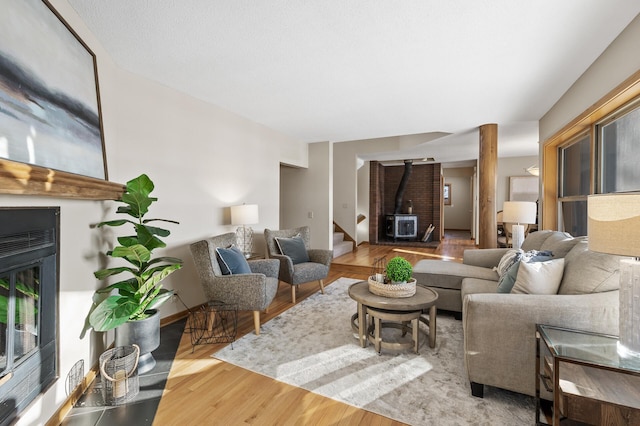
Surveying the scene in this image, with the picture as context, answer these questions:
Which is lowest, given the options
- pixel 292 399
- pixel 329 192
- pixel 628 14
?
pixel 292 399

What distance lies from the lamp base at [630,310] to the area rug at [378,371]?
2.14 feet

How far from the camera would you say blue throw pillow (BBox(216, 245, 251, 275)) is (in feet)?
9.17

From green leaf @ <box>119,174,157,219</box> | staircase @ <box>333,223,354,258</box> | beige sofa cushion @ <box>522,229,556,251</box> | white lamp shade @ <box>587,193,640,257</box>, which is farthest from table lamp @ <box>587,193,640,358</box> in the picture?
staircase @ <box>333,223,354,258</box>

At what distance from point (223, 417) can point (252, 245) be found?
8.67ft

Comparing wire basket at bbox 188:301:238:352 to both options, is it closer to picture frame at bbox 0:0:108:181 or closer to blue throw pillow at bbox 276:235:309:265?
blue throw pillow at bbox 276:235:309:265

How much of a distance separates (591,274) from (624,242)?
2.04ft

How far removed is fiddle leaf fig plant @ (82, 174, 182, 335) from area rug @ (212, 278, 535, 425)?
0.76 m

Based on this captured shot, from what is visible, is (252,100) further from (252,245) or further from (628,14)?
(628,14)

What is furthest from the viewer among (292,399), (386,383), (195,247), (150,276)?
(195,247)

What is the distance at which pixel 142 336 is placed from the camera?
207 cm

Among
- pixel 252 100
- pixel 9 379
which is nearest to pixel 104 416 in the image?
pixel 9 379

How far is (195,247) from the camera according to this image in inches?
107

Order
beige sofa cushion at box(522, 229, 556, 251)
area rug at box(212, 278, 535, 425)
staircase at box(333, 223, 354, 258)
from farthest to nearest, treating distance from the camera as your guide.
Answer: staircase at box(333, 223, 354, 258), beige sofa cushion at box(522, 229, 556, 251), area rug at box(212, 278, 535, 425)

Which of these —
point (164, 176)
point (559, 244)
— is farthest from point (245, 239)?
point (559, 244)
